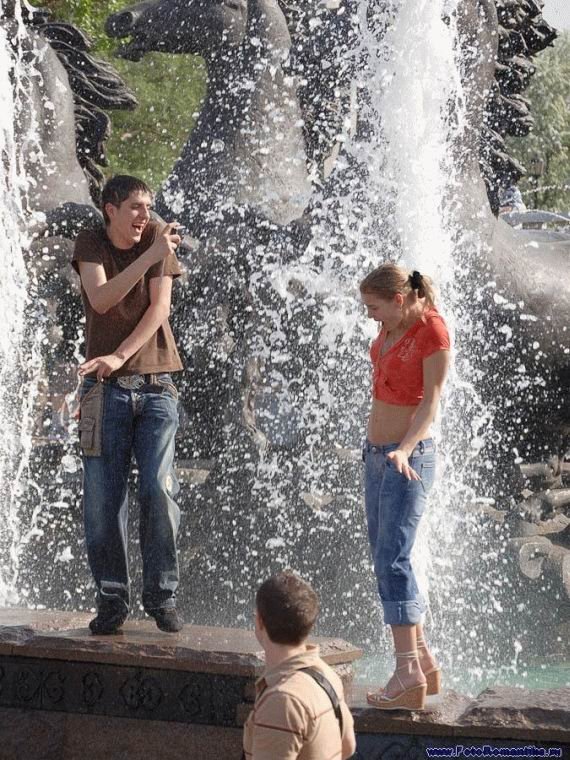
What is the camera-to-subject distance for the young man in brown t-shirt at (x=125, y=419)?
4008 mm

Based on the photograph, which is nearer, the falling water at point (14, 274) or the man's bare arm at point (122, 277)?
the man's bare arm at point (122, 277)

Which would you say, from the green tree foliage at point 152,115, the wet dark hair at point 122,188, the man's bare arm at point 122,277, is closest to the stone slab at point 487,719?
the man's bare arm at point 122,277

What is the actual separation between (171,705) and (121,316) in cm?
115

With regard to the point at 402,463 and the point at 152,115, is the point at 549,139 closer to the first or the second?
the point at 152,115

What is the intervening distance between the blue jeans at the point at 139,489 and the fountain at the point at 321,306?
94.2 inches

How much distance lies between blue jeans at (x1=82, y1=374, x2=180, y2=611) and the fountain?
7.85ft

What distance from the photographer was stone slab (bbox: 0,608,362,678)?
3693 millimetres

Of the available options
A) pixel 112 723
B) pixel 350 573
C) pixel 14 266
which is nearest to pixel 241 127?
pixel 14 266

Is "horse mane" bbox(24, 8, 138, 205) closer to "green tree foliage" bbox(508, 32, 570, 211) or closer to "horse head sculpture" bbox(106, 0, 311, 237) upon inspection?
"horse head sculpture" bbox(106, 0, 311, 237)

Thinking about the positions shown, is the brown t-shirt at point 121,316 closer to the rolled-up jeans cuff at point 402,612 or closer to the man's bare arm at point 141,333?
the man's bare arm at point 141,333

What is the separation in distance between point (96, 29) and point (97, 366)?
17.8 meters

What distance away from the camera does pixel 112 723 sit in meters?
3.83

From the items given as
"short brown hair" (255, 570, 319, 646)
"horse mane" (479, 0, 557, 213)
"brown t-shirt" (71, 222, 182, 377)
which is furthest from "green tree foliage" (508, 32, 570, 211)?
"short brown hair" (255, 570, 319, 646)

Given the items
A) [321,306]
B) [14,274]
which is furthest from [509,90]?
[14,274]
